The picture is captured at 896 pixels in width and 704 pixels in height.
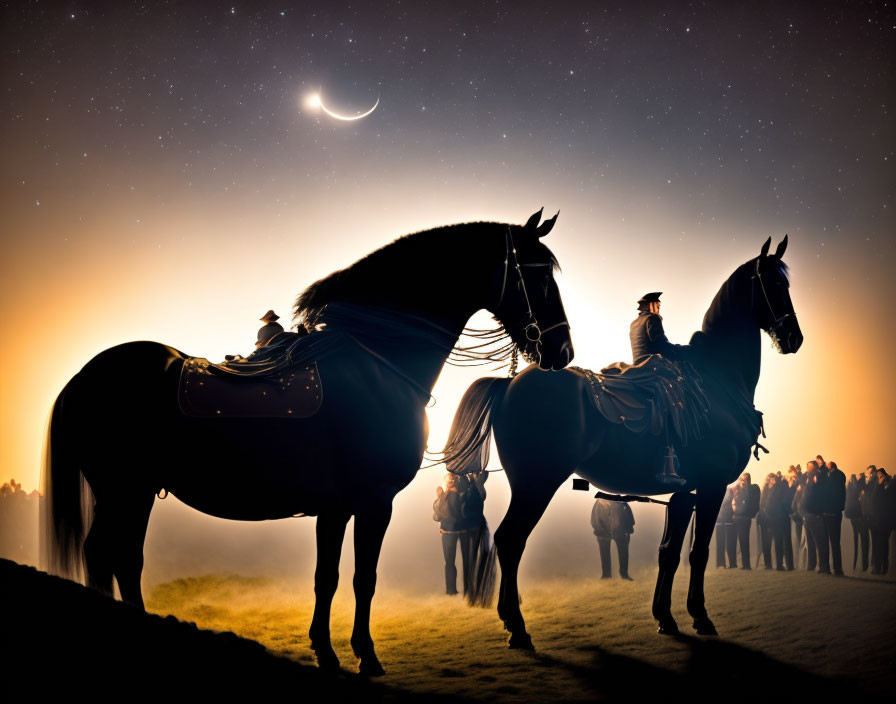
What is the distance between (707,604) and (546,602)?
2.28m

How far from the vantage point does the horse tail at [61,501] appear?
4867 millimetres

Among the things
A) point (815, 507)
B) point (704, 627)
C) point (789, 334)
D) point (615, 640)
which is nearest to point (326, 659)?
point (615, 640)

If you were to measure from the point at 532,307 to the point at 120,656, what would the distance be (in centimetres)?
357

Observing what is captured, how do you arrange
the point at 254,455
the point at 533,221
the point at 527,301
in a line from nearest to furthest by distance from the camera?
the point at 254,455 < the point at 527,301 < the point at 533,221

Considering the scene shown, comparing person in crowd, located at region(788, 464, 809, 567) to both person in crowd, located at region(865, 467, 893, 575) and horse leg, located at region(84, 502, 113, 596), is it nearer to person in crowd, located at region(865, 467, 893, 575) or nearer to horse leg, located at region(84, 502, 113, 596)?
person in crowd, located at region(865, 467, 893, 575)

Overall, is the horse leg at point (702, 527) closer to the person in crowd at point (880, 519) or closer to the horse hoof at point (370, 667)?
the horse hoof at point (370, 667)

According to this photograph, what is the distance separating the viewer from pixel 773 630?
22.1 feet

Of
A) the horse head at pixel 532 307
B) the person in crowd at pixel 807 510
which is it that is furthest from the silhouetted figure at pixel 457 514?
the person in crowd at pixel 807 510

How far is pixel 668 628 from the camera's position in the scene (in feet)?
22.4

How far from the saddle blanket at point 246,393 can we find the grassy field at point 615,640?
2070 mm

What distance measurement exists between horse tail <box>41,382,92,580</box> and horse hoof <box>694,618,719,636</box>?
558 cm

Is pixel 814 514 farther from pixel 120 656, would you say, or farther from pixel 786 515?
pixel 120 656

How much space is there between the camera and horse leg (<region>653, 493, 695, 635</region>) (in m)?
6.89

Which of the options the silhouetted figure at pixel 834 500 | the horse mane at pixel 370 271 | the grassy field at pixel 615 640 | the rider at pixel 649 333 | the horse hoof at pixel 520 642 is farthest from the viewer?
the silhouetted figure at pixel 834 500
